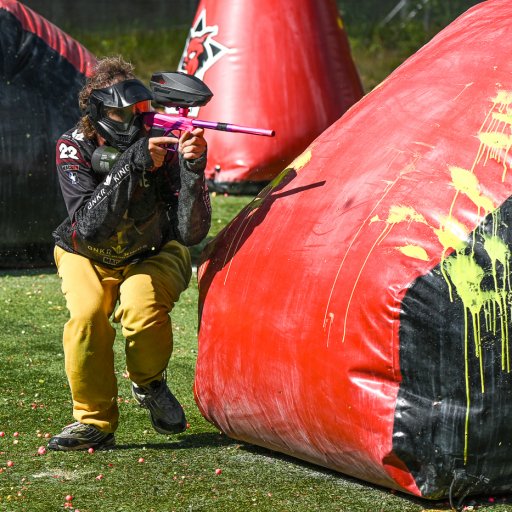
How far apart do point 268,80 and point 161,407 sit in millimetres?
5453

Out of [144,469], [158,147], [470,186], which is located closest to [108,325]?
[144,469]

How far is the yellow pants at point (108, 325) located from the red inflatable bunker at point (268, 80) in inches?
199

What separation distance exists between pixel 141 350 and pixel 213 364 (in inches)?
11.1

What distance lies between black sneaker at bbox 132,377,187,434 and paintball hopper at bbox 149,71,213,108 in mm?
1028

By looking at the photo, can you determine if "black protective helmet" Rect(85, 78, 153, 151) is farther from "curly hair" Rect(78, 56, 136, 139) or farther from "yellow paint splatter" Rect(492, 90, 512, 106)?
"yellow paint splatter" Rect(492, 90, 512, 106)

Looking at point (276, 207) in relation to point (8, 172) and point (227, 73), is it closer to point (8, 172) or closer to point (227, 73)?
point (8, 172)

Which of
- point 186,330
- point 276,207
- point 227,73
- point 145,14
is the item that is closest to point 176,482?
point 276,207

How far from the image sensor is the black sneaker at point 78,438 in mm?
Result: 3895

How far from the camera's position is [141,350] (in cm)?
389

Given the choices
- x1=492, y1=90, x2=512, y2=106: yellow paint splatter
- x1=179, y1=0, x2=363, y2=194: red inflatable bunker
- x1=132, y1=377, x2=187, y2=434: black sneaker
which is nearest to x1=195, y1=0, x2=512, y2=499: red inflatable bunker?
x1=492, y1=90, x2=512, y2=106: yellow paint splatter

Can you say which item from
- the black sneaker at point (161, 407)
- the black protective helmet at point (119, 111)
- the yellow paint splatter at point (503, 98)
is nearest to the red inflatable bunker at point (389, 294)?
the yellow paint splatter at point (503, 98)

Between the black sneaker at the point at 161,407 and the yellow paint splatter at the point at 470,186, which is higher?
the yellow paint splatter at the point at 470,186

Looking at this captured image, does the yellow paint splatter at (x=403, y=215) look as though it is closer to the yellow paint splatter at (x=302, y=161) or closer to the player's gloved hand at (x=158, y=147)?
the yellow paint splatter at (x=302, y=161)

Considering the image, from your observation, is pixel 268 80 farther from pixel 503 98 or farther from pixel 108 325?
pixel 503 98
